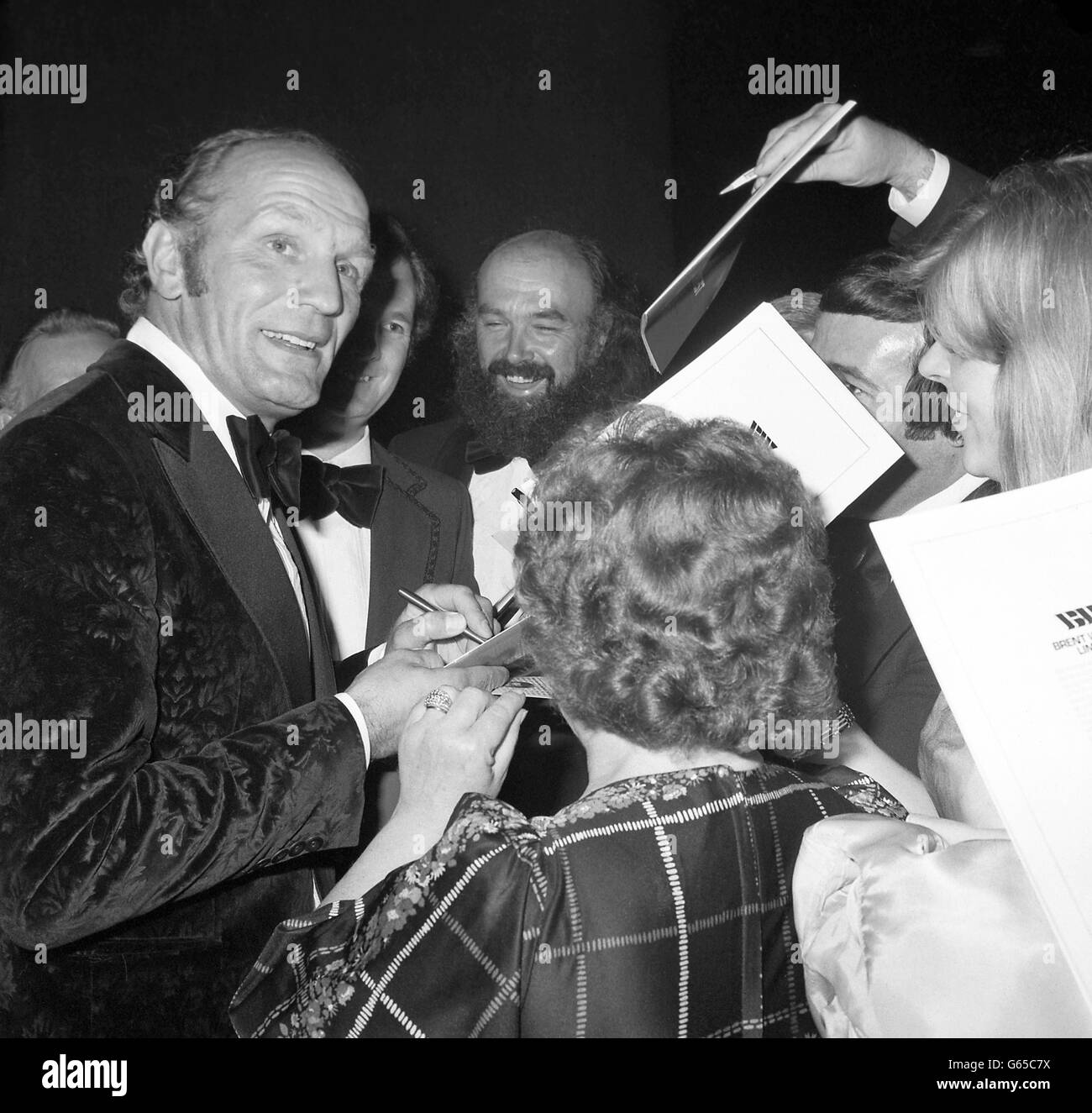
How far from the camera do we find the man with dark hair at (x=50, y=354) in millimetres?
2207

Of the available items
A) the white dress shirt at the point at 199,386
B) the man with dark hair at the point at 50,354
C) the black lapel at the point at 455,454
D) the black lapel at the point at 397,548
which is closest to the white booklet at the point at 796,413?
the white dress shirt at the point at 199,386

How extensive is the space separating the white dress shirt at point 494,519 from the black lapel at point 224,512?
1.90 feet

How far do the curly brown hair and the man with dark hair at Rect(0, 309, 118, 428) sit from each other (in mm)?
1644

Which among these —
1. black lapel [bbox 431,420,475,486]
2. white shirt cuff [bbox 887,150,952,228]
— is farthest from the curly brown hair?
black lapel [bbox 431,420,475,486]

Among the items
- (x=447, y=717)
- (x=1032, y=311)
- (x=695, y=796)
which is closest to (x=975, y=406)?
(x=1032, y=311)

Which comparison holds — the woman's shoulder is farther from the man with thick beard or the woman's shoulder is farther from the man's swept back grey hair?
the man with thick beard

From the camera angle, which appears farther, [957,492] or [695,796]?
[957,492]

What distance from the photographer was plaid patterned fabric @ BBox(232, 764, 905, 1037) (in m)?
0.83

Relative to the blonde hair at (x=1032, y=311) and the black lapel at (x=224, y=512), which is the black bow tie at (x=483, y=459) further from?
the blonde hair at (x=1032, y=311)

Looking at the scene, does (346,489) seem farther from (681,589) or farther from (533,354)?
(533,354)

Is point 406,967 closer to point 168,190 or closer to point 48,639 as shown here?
point 48,639

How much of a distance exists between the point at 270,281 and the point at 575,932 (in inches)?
37.3

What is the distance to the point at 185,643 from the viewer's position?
3.72ft
